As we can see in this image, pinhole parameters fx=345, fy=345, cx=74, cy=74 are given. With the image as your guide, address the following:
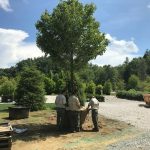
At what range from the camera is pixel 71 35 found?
15.0 m

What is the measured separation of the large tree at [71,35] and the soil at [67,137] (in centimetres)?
311

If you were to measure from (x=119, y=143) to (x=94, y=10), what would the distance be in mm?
6768

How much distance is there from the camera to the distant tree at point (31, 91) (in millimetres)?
22469

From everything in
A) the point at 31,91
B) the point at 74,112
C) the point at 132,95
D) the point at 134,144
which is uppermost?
the point at 132,95

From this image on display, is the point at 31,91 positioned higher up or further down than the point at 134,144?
higher up

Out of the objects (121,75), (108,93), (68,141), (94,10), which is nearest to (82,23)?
(94,10)

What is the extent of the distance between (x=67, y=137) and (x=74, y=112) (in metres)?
1.59

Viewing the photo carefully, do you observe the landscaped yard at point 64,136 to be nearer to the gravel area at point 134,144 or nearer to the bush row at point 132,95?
the gravel area at point 134,144

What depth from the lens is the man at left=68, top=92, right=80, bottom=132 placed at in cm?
1429

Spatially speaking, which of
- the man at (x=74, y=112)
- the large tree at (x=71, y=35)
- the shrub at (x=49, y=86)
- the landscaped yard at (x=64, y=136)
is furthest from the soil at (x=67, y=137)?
the shrub at (x=49, y=86)

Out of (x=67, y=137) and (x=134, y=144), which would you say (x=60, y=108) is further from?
(x=134, y=144)

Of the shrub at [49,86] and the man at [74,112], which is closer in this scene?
the man at [74,112]

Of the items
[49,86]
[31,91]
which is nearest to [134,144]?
Result: [31,91]

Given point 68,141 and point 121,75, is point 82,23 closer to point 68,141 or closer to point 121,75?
point 68,141
